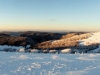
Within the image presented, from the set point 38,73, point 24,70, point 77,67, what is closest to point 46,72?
point 38,73

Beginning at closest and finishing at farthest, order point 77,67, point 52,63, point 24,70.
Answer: point 24,70
point 77,67
point 52,63

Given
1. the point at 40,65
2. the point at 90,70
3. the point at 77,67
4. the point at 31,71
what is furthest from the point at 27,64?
the point at 90,70

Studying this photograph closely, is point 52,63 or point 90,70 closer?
point 90,70

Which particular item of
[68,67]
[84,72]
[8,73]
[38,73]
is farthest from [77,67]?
[8,73]

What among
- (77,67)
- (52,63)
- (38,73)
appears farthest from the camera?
(52,63)

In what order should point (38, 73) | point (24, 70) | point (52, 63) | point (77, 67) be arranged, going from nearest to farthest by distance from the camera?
point (38, 73)
point (24, 70)
point (77, 67)
point (52, 63)

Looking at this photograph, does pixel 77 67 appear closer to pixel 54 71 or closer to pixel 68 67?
pixel 68 67

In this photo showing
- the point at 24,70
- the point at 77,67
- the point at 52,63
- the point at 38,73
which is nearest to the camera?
the point at 38,73

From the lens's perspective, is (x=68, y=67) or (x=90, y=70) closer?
(x=90, y=70)

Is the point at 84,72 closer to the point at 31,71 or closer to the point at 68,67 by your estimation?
the point at 68,67
